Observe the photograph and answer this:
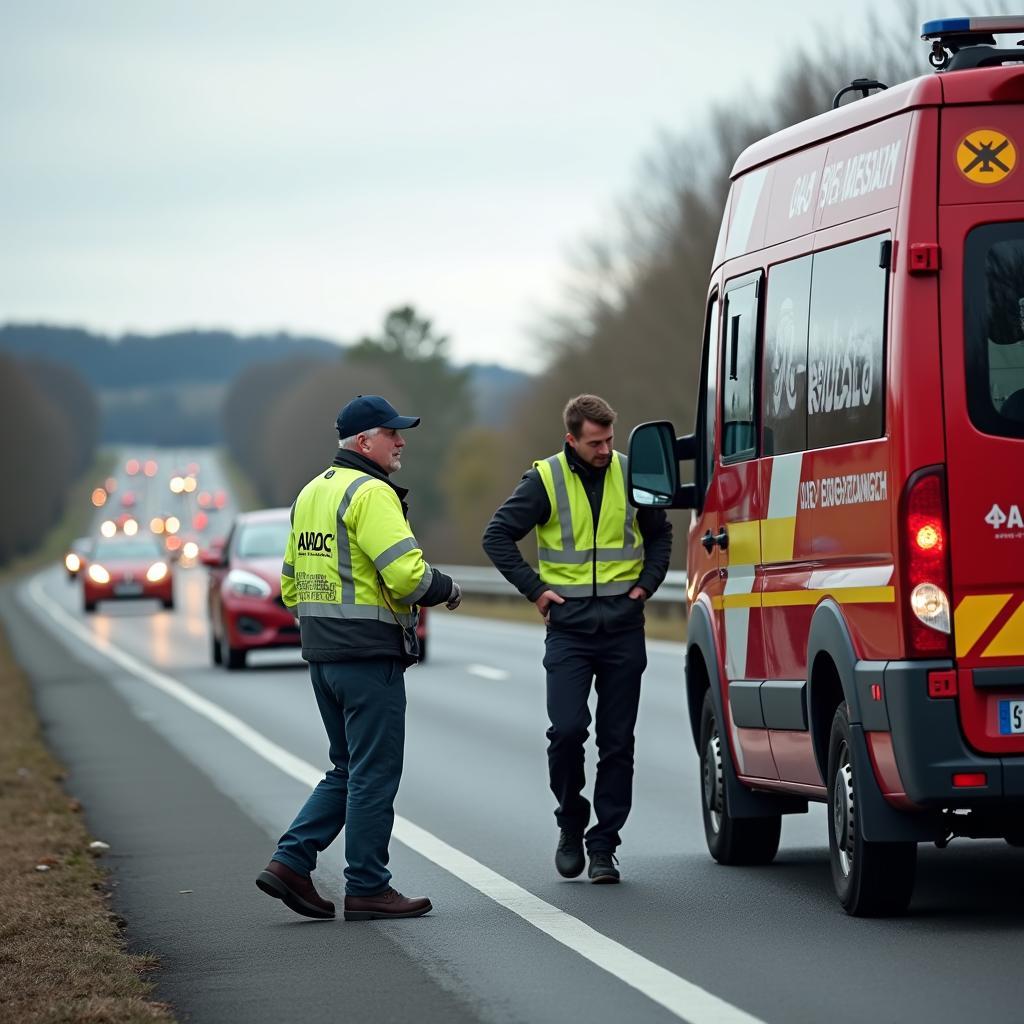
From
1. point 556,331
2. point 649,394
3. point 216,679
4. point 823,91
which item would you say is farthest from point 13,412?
point 216,679

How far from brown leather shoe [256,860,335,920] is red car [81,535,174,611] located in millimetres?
37720

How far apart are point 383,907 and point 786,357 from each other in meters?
2.45

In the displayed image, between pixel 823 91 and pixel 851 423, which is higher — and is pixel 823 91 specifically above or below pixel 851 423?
above

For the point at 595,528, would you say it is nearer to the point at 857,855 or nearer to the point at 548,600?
the point at 548,600

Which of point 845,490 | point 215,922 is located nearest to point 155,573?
point 215,922

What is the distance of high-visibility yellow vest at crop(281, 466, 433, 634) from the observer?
27.6ft

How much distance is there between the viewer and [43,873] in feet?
33.6

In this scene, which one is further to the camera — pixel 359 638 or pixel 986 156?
pixel 359 638

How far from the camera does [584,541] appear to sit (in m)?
9.41

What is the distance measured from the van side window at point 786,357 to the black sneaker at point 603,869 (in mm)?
1753

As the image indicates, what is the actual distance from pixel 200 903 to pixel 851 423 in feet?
10.7

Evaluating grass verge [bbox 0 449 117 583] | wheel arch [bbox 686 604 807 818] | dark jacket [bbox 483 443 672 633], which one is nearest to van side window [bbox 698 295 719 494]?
dark jacket [bbox 483 443 672 633]

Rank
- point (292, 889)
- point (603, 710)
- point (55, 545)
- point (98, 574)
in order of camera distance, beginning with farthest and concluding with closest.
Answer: point (55, 545) < point (98, 574) < point (603, 710) < point (292, 889)

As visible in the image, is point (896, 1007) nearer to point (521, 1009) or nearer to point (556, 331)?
point (521, 1009)
